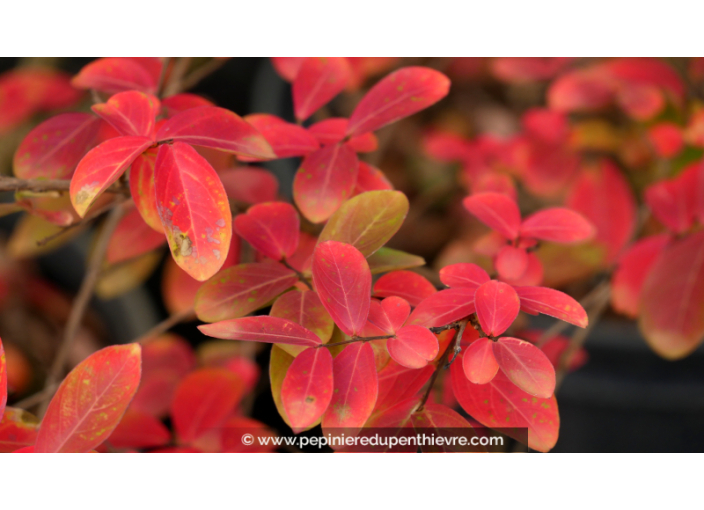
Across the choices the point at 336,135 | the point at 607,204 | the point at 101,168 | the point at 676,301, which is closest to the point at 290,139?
the point at 336,135

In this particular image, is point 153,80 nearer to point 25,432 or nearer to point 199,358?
point 25,432

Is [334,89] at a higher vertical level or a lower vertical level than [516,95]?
lower

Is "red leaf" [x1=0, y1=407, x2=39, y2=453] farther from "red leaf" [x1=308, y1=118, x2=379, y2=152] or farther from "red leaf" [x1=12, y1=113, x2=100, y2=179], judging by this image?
"red leaf" [x1=308, y1=118, x2=379, y2=152]

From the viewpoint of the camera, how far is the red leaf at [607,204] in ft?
2.27

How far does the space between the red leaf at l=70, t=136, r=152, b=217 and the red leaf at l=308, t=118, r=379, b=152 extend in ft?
0.46

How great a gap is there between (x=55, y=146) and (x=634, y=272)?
0.63 metres

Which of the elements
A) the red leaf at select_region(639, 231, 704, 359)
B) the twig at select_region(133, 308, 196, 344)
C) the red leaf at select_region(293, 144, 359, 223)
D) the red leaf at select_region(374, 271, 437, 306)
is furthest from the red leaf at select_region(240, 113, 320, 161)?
the red leaf at select_region(639, 231, 704, 359)

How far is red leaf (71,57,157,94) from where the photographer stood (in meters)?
0.42

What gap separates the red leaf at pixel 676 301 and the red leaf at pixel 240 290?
1.30ft

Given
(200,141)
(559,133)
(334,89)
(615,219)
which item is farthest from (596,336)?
(200,141)

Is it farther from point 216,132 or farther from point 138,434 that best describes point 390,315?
point 138,434

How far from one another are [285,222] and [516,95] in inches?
37.4

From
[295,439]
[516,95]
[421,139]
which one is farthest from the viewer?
[516,95]

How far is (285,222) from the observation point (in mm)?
374
